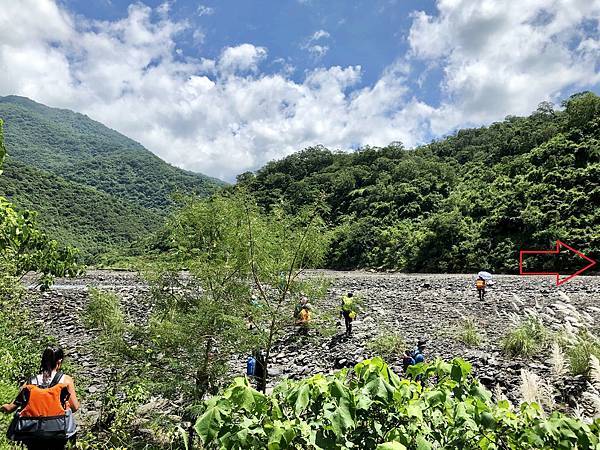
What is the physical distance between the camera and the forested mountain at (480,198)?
31203 millimetres

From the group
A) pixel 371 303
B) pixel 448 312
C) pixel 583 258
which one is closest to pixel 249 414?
pixel 448 312

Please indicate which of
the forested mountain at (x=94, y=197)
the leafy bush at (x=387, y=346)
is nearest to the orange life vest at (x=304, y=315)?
the leafy bush at (x=387, y=346)

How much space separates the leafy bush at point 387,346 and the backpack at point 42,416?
7.74 metres

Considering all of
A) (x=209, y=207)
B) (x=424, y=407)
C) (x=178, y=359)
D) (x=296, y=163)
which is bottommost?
(x=178, y=359)

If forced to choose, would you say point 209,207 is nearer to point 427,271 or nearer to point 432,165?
point 427,271

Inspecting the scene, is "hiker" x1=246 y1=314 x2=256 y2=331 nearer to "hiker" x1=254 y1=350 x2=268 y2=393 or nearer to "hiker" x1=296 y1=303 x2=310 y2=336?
"hiker" x1=254 y1=350 x2=268 y2=393

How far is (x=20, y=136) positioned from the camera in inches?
7357

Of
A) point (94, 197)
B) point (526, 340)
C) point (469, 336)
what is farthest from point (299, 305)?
point (94, 197)

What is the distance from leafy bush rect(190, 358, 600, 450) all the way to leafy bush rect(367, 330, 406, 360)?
29.1ft

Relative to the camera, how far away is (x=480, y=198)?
38.4 m

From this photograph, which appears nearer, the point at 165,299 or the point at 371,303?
the point at 165,299

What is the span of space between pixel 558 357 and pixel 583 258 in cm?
2540

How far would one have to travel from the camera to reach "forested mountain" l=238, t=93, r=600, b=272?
31203 millimetres

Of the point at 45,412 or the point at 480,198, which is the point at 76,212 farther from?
the point at 45,412
